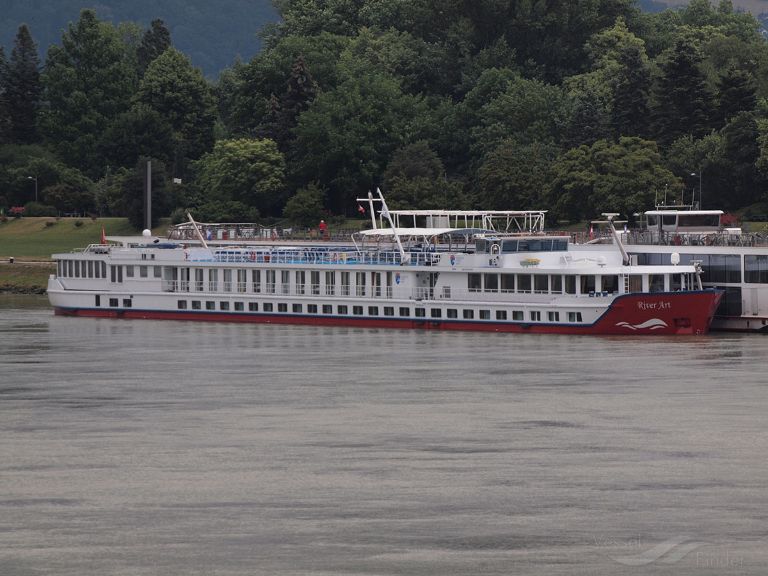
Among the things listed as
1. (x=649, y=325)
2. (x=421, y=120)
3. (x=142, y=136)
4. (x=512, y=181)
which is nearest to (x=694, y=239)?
(x=649, y=325)

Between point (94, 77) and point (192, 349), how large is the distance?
380 ft

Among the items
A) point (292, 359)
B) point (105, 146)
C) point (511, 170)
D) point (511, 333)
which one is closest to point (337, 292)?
point (511, 333)

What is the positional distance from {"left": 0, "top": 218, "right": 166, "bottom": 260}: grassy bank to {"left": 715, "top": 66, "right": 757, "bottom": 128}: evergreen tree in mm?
49438

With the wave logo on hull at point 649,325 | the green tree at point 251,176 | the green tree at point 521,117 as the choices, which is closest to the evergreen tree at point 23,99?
the green tree at point 251,176

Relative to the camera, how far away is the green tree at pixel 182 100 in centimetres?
18425

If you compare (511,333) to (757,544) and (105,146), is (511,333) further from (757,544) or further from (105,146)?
(105,146)

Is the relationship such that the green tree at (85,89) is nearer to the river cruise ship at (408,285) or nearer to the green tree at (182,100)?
the green tree at (182,100)

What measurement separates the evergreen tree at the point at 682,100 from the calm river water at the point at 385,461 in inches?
2723

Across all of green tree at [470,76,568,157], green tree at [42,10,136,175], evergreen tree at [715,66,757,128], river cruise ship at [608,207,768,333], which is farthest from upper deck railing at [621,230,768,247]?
green tree at [42,10,136,175]

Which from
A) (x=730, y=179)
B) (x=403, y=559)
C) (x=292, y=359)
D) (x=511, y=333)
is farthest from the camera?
(x=730, y=179)

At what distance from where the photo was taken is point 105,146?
18162cm

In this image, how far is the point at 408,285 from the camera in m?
94.7

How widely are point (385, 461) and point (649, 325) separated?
127 feet

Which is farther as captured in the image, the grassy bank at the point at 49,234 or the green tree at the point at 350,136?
the green tree at the point at 350,136
